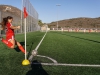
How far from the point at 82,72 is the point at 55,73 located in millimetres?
730

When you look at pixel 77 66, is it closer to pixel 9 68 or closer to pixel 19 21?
pixel 9 68

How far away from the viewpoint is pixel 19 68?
16.9 ft

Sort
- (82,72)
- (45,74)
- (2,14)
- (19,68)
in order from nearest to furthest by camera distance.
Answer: (45,74) < (82,72) < (19,68) < (2,14)

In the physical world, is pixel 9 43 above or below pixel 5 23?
below

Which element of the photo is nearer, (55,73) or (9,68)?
(55,73)

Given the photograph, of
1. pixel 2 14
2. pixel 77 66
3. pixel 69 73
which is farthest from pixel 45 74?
pixel 2 14

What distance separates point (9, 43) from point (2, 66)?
73.9 inches

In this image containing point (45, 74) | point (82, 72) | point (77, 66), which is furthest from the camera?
point (77, 66)

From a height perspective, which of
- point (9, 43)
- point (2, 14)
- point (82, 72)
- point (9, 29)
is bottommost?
point (82, 72)

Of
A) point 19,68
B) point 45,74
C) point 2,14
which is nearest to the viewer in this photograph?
point 45,74

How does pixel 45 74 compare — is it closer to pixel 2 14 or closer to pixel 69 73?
pixel 69 73

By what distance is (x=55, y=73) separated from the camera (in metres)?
4.64

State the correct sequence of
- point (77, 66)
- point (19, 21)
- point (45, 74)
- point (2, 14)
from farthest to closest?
point (19, 21)
point (2, 14)
point (77, 66)
point (45, 74)

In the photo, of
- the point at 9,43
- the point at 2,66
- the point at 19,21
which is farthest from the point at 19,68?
the point at 19,21
